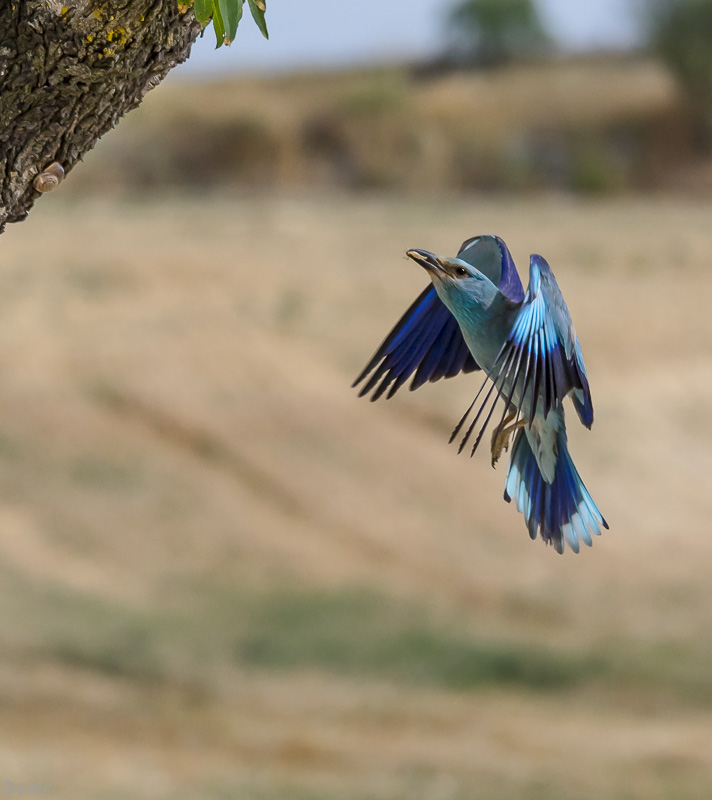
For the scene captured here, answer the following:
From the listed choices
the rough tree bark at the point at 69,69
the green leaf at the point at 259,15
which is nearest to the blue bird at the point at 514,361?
the green leaf at the point at 259,15

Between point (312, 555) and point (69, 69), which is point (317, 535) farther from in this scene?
point (69, 69)

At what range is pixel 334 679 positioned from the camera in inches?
497

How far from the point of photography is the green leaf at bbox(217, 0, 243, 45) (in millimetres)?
2334

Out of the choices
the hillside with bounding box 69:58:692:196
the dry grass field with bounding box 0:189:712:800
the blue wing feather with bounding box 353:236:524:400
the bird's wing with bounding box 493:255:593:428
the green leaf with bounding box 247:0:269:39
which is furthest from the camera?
the hillside with bounding box 69:58:692:196

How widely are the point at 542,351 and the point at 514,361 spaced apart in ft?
0.18

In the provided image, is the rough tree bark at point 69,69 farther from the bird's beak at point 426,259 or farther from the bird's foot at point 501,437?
the bird's foot at point 501,437

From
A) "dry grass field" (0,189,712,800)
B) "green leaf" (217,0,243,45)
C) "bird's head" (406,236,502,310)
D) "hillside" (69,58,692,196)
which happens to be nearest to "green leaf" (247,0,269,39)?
"green leaf" (217,0,243,45)

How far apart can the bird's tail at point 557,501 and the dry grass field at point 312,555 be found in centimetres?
812

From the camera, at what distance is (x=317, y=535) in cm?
1555

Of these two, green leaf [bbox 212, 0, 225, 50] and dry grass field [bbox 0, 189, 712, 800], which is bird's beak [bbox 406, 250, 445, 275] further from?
dry grass field [bbox 0, 189, 712, 800]

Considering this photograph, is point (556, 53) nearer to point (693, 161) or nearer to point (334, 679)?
point (693, 161)

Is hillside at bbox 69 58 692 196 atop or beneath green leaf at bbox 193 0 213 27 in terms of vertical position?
atop

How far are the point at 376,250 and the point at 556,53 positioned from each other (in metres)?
25.2

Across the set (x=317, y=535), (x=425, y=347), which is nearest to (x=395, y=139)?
(x=317, y=535)
